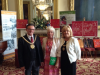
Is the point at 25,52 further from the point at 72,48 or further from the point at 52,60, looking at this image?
the point at 72,48

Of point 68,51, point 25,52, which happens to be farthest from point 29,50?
point 68,51

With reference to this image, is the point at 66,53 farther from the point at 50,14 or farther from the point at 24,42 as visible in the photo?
the point at 50,14

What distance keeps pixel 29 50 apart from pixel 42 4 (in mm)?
3779

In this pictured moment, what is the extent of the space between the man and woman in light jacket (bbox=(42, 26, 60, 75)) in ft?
0.44

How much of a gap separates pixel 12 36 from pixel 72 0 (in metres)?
3.34

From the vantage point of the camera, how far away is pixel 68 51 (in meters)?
1.93

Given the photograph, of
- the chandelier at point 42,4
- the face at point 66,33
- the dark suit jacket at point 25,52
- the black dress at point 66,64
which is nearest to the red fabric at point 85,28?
the chandelier at point 42,4

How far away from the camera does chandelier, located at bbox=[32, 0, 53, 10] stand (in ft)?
17.0

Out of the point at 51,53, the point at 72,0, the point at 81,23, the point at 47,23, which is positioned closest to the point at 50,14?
the point at 47,23

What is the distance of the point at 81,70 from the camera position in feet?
11.7

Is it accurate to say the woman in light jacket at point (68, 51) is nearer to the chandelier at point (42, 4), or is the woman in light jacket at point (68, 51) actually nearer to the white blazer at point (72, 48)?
the white blazer at point (72, 48)

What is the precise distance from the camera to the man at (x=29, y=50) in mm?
1921

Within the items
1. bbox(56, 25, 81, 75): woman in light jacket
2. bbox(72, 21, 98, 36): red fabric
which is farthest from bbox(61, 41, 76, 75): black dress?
bbox(72, 21, 98, 36): red fabric

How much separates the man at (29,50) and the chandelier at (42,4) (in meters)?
3.48
